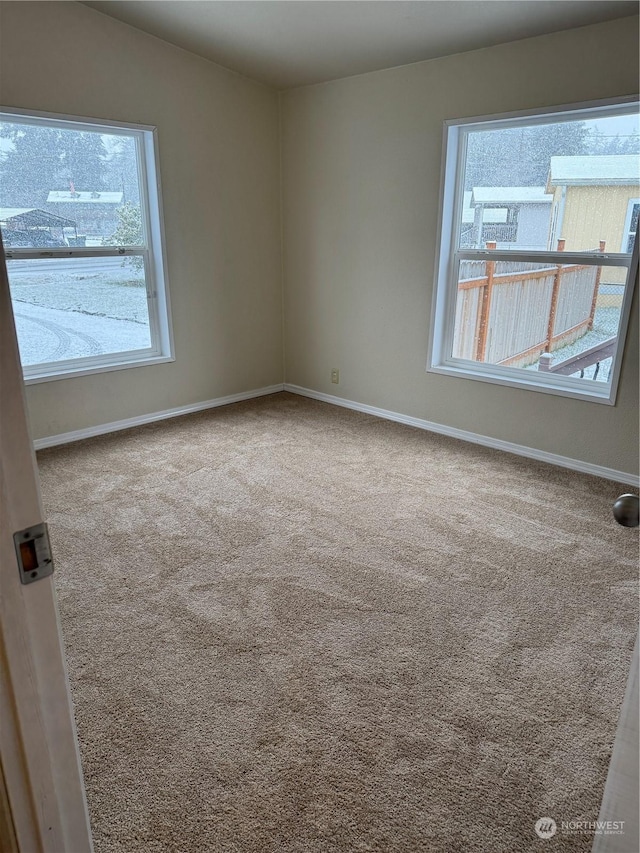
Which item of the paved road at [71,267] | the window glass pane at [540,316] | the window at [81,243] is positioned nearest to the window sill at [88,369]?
the window at [81,243]

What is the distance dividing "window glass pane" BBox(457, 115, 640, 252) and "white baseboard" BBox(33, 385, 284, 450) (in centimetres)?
215

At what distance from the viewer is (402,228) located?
13.2 feet

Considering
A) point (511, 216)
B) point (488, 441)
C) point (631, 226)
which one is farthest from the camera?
point (488, 441)

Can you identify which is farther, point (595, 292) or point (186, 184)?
point (186, 184)

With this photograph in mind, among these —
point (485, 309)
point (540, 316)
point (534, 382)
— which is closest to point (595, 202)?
point (540, 316)

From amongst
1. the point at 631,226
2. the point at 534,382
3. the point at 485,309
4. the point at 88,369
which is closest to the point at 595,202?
the point at 631,226

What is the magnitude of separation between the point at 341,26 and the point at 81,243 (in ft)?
6.83

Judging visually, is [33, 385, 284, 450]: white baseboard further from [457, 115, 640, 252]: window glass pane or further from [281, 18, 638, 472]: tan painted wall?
[457, 115, 640, 252]: window glass pane

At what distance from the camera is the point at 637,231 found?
3027 millimetres

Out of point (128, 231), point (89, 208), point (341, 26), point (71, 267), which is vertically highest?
point (341, 26)

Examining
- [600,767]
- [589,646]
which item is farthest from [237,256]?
[600,767]

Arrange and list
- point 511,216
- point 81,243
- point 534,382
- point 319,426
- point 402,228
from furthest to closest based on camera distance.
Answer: point 319,426 < point 402,228 < point 81,243 < point 534,382 < point 511,216

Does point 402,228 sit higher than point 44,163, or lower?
lower

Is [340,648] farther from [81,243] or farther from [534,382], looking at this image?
[81,243]
